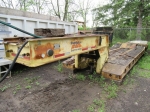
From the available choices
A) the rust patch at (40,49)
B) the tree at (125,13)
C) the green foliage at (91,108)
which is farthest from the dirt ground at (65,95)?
the tree at (125,13)

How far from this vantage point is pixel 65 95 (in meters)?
2.82

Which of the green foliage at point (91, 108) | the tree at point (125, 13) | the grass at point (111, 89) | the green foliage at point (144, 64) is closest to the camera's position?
the green foliage at point (91, 108)

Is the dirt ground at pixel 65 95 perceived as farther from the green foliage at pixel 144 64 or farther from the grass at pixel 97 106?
the green foliage at pixel 144 64

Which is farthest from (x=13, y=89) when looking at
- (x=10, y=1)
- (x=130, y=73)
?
(x=10, y=1)

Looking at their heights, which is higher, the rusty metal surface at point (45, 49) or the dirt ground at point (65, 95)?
the rusty metal surface at point (45, 49)

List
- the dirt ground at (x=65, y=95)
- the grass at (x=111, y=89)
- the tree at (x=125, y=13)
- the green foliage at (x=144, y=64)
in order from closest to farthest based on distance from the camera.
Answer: the dirt ground at (x=65, y=95) < the grass at (x=111, y=89) < the green foliage at (x=144, y=64) < the tree at (x=125, y=13)

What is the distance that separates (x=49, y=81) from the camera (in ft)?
11.9

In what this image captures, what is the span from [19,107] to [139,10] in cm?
982

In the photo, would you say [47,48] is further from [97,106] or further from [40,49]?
[97,106]

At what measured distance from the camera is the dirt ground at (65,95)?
2.35 m

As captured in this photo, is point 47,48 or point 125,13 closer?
point 47,48

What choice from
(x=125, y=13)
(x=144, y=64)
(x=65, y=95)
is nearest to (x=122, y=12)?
Answer: (x=125, y=13)

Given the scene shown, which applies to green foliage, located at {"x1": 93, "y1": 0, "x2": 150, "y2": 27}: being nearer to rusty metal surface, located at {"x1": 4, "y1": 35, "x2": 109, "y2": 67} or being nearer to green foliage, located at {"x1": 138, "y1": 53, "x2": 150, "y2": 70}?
green foliage, located at {"x1": 138, "y1": 53, "x2": 150, "y2": 70}

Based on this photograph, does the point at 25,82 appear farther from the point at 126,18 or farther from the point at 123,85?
the point at 126,18
